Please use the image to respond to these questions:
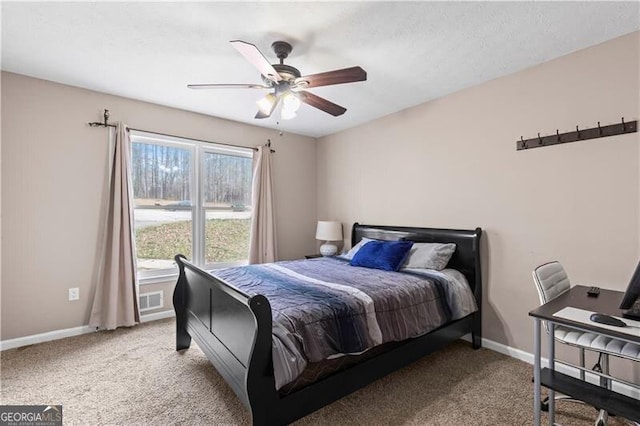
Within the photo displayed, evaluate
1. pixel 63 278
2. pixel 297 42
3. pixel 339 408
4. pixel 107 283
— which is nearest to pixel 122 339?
pixel 107 283

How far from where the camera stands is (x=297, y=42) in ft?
7.26

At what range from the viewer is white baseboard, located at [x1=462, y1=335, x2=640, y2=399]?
2098 mm

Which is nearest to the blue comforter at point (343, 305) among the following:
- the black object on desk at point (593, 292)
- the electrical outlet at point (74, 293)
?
the black object on desk at point (593, 292)

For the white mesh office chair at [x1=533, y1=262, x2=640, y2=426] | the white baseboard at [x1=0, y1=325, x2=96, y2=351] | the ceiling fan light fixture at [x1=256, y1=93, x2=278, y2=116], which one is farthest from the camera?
the white baseboard at [x1=0, y1=325, x2=96, y2=351]

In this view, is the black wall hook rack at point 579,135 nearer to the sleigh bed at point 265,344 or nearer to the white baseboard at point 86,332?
the sleigh bed at point 265,344

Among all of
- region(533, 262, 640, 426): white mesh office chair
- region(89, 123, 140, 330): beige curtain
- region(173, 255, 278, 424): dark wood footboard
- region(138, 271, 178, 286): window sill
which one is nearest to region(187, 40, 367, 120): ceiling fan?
region(173, 255, 278, 424): dark wood footboard

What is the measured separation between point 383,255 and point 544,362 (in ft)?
5.25

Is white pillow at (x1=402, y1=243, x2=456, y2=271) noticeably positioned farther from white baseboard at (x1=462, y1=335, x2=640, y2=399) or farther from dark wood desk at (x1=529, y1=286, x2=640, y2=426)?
dark wood desk at (x1=529, y1=286, x2=640, y2=426)

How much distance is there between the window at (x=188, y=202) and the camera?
3.57 meters

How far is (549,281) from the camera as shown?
2031 millimetres

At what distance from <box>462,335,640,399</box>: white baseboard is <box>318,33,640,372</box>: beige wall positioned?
63mm

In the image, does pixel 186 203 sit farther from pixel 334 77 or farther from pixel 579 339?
pixel 579 339

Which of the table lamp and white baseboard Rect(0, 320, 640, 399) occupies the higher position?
the table lamp

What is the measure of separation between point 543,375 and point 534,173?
1641mm
